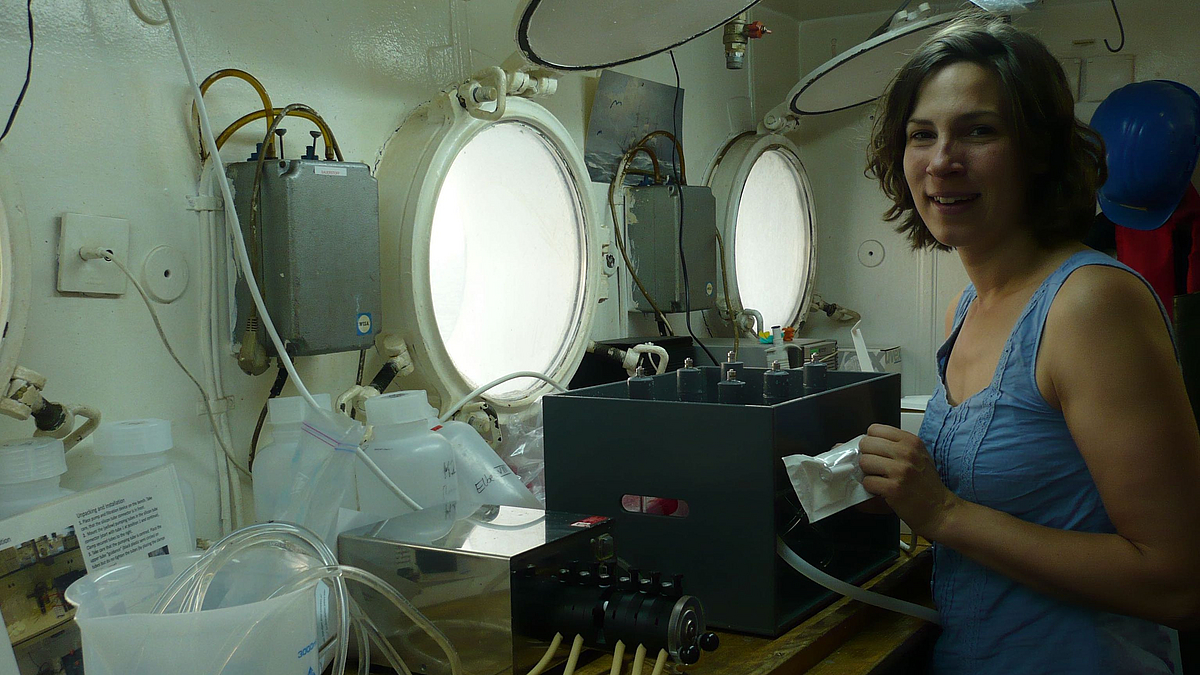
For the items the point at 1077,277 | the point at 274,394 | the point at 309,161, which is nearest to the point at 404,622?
the point at 274,394

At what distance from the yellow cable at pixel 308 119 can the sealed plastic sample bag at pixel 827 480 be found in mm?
908

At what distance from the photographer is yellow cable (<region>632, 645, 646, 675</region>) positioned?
0.91 meters

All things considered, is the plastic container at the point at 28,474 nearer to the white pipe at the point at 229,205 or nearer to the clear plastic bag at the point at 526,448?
the white pipe at the point at 229,205

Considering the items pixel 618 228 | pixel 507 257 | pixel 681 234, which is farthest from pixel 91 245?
pixel 681 234

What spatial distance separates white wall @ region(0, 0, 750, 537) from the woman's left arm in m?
1.12

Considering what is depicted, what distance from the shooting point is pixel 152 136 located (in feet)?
4.28

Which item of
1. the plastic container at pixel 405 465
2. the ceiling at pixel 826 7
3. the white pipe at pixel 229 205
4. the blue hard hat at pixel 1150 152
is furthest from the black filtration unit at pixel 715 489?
the ceiling at pixel 826 7

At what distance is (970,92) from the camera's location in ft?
3.60

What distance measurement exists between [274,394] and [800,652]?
0.90 metres

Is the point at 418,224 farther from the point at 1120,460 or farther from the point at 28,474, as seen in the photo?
the point at 1120,460

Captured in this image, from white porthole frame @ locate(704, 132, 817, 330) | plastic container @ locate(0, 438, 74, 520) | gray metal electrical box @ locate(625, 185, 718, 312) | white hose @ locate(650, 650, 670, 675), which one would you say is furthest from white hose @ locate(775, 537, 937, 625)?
white porthole frame @ locate(704, 132, 817, 330)

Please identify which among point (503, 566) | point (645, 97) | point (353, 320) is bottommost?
point (503, 566)

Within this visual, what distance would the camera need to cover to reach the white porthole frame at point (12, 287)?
108 cm

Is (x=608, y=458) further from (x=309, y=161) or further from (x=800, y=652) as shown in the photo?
(x=309, y=161)
